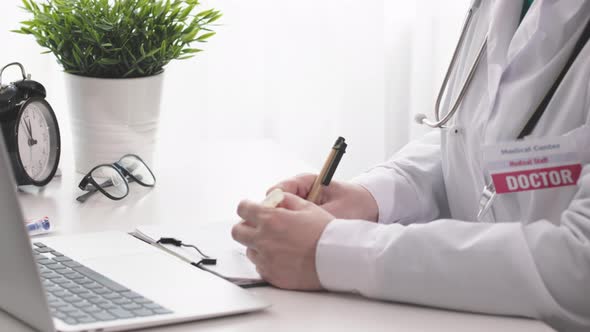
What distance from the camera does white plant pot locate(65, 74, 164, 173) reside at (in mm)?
1481

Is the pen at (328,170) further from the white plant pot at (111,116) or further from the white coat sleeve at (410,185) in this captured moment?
the white plant pot at (111,116)

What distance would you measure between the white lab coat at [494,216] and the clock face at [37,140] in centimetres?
57

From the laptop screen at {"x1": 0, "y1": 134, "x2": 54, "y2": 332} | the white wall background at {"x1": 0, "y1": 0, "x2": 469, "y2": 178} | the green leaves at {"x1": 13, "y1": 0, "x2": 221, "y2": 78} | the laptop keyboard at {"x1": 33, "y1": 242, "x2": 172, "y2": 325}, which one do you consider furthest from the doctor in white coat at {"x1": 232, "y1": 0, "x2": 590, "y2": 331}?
the white wall background at {"x1": 0, "y1": 0, "x2": 469, "y2": 178}

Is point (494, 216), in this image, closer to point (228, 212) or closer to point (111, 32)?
point (228, 212)

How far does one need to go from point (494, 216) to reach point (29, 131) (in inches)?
31.8

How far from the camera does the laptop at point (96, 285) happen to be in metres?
0.78

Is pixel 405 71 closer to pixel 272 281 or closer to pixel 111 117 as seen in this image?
pixel 111 117

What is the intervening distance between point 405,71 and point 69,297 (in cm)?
204

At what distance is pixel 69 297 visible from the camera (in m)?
0.89

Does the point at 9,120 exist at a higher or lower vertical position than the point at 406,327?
higher

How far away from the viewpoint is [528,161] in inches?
40.5

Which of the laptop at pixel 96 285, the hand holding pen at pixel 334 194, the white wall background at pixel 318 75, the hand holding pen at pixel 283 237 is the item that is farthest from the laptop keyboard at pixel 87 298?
the white wall background at pixel 318 75

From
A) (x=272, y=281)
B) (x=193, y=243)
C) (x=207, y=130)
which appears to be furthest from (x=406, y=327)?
(x=207, y=130)

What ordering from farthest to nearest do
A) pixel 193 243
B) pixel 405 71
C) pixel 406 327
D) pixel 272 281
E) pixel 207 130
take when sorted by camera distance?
1. pixel 405 71
2. pixel 207 130
3. pixel 193 243
4. pixel 272 281
5. pixel 406 327
